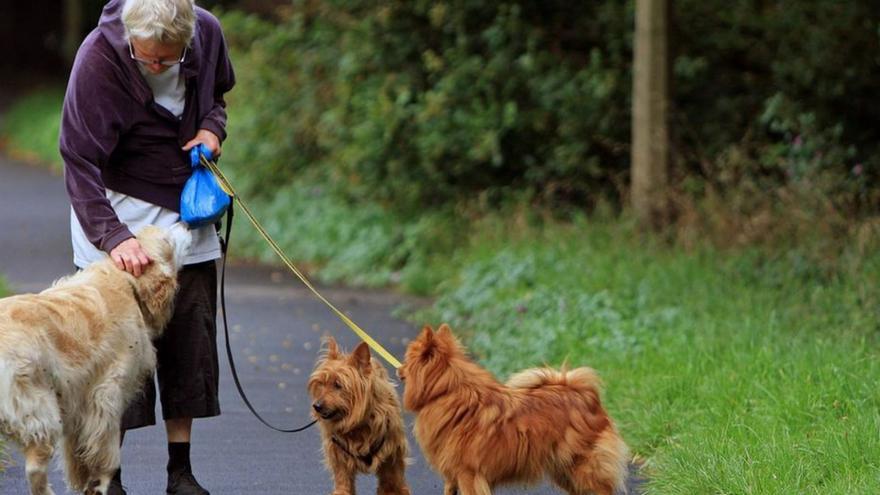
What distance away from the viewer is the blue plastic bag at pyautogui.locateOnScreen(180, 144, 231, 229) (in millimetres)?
6141

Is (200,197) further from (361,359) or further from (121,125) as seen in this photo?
(361,359)

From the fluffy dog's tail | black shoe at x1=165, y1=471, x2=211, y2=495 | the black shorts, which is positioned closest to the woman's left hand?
the black shorts

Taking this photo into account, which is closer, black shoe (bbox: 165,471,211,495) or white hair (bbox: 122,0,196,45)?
white hair (bbox: 122,0,196,45)

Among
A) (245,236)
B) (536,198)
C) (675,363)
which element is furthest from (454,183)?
(675,363)

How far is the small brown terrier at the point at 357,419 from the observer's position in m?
5.94

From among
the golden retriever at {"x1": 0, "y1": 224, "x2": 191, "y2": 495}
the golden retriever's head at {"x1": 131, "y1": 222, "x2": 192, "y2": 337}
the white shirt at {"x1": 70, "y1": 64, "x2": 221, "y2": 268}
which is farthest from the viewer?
the white shirt at {"x1": 70, "y1": 64, "x2": 221, "y2": 268}

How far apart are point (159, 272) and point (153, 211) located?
1.31 ft

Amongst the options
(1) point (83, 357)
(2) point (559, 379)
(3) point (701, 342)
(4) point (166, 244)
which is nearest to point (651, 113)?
(3) point (701, 342)

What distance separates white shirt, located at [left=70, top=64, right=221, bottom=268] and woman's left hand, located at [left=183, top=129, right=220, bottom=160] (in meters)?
0.12

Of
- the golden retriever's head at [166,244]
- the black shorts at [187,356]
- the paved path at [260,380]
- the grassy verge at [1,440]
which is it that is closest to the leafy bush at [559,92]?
the paved path at [260,380]

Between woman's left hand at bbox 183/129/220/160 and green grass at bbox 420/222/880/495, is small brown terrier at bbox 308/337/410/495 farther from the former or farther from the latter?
green grass at bbox 420/222/880/495

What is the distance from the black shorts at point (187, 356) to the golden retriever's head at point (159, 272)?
0.92 ft

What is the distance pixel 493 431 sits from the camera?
5.72 metres

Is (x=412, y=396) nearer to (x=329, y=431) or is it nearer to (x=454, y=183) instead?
(x=329, y=431)
